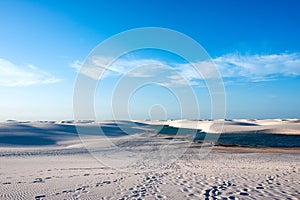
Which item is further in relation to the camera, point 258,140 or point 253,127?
point 253,127

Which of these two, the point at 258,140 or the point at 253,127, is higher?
the point at 253,127

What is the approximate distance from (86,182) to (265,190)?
6.21 m

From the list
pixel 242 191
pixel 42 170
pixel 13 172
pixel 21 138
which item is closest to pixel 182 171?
pixel 242 191

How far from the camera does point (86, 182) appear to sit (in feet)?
34.9

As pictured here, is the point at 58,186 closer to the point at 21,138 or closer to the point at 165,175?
the point at 165,175

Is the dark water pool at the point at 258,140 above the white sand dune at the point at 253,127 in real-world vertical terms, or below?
below

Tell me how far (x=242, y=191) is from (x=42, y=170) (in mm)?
8933

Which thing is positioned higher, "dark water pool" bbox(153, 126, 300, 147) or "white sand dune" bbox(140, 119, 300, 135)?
"white sand dune" bbox(140, 119, 300, 135)

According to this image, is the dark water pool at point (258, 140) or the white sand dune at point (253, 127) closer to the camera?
the dark water pool at point (258, 140)

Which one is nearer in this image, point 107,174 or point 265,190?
point 265,190

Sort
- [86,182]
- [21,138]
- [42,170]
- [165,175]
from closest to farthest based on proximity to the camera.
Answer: [86,182] < [165,175] < [42,170] < [21,138]

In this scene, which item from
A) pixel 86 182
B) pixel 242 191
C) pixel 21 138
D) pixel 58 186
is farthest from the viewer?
pixel 21 138

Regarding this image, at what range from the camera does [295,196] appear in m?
8.41

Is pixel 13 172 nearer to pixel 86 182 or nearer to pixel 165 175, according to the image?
pixel 86 182
